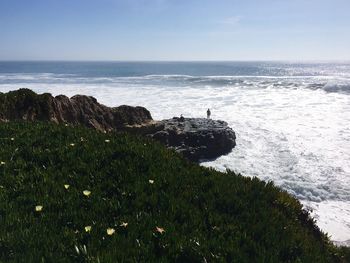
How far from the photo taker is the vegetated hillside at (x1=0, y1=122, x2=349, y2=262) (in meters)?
4.39

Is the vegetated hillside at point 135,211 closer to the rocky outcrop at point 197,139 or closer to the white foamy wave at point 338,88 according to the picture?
the rocky outcrop at point 197,139

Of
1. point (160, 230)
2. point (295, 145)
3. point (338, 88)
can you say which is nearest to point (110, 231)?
point (160, 230)

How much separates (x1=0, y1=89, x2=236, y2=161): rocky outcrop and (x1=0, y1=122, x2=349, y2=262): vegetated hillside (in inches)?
428

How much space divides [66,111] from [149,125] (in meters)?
4.88

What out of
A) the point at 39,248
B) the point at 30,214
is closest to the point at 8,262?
the point at 39,248

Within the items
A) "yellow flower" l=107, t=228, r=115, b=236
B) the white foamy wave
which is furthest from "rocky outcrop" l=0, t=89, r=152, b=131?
the white foamy wave

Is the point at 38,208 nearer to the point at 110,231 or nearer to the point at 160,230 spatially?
the point at 110,231

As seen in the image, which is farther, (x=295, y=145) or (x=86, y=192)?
(x=295, y=145)

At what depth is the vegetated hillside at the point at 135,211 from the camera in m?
4.39

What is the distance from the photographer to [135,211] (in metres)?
5.25

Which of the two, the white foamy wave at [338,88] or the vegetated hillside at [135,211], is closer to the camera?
the vegetated hillside at [135,211]

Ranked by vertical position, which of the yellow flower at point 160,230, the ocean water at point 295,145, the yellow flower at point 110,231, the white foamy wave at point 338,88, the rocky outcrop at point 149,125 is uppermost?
the yellow flower at point 110,231

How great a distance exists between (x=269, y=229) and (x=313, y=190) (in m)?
11.9

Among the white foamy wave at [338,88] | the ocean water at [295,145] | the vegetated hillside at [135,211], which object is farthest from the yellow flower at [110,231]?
the white foamy wave at [338,88]
